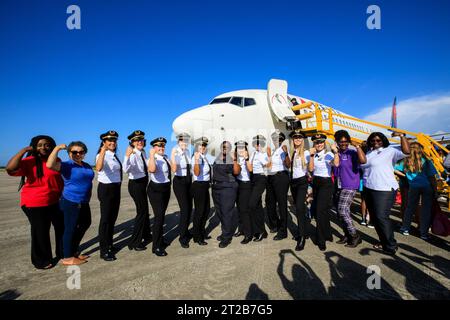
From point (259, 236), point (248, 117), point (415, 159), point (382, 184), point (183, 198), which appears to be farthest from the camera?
point (248, 117)

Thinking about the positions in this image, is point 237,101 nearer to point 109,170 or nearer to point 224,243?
point 224,243

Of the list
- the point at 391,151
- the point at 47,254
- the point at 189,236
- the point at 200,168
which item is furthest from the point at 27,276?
the point at 391,151

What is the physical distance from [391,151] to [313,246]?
2287mm

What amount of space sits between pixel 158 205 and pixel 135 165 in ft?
2.85

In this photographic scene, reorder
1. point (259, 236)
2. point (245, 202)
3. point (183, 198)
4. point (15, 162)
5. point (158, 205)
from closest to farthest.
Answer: point (15, 162), point (158, 205), point (183, 198), point (245, 202), point (259, 236)

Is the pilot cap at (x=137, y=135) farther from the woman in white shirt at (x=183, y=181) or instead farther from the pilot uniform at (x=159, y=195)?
the woman in white shirt at (x=183, y=181)

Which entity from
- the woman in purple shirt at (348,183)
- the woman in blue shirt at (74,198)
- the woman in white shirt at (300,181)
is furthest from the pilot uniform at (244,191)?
the woman in blue shirt at (74,198)

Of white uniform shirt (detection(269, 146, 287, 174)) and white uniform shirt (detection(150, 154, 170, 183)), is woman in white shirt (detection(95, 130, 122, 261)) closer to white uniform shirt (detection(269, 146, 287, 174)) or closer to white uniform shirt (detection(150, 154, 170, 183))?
white uniform shirt (detection(150, 154, 170, 183))

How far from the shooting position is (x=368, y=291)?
2.87m

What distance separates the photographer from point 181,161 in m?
4.67

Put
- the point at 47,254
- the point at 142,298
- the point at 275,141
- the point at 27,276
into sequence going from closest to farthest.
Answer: the point at 142,298 → the point at 27,276 → the point at 47,254 → the point at 275,141

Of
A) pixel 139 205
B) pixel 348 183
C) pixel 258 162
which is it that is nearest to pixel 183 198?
pixel 139 205

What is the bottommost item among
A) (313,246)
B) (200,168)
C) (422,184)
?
(313,246)
